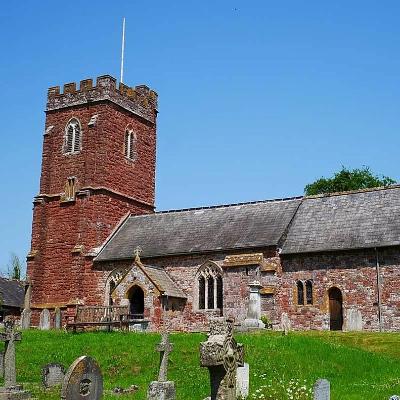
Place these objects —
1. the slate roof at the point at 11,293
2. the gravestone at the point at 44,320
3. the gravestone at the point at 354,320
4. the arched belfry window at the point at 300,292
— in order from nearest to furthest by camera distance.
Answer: the gravestone at the point at 354,320
the arched belfry window at the point at 300,292
the gravestone at the point at 44,320
the slate roof at the point at 11,293

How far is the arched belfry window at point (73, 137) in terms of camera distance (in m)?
40.6

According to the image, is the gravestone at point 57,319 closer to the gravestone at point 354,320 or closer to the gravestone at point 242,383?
the gravestone at point 354,320

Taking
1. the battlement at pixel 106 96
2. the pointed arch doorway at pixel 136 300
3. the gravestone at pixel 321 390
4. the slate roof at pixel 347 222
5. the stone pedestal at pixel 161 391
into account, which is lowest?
the stone pedestal at pixel 161 391

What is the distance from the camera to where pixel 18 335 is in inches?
658

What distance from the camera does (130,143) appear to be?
42250 millimetres

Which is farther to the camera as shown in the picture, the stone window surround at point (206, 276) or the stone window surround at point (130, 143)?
the stone window surround at point (130, 143)

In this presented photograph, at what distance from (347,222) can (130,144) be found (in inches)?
657

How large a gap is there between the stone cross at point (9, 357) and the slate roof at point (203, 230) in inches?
683

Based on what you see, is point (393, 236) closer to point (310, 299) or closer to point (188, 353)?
point (310, 299)

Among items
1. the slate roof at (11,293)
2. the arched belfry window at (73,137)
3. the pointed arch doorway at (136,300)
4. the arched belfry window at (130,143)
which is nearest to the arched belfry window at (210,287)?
the pointed arch doorway at (136,300)

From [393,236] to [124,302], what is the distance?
47.2ft

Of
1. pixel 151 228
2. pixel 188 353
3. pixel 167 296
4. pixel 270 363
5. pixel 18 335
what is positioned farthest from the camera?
pixel 151 228

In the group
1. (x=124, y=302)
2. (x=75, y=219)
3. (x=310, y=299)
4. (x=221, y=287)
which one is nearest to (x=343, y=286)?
(x=310, y=299)

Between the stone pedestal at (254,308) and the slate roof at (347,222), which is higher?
the slate roof at (347,222)
